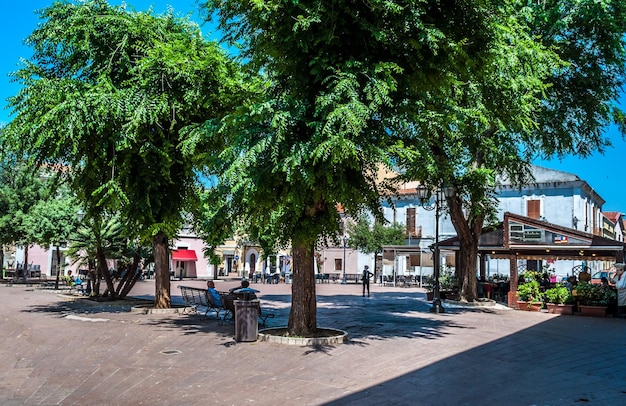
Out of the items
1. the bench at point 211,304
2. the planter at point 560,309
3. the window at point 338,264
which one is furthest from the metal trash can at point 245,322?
the window at point 338,264

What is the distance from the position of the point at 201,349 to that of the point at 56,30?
10.5m

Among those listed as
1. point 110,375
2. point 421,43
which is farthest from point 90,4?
point 110,375

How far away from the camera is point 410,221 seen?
174 feet

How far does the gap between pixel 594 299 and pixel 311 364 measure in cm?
1362

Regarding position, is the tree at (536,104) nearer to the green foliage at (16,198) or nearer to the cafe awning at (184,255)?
the green foliage at (16,198)

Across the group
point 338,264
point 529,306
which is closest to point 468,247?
point 529,306

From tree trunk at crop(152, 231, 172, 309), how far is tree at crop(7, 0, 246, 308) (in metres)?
0.06

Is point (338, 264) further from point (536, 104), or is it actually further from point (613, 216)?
point (613, 216)

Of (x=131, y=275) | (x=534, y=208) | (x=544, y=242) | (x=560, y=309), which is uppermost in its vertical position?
(x=534, y=208)

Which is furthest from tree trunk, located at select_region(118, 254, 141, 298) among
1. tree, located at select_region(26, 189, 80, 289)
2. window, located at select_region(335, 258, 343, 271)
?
window, located at select_region(335, 258, 343, 271)

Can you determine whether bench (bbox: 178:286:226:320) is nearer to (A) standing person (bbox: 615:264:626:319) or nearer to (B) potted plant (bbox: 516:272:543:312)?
(B) potted plant (bbox: 516:272:543:312)

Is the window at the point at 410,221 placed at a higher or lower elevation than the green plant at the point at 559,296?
higher

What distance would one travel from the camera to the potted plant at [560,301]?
1914 cm

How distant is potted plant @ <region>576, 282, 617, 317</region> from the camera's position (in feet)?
60.3
